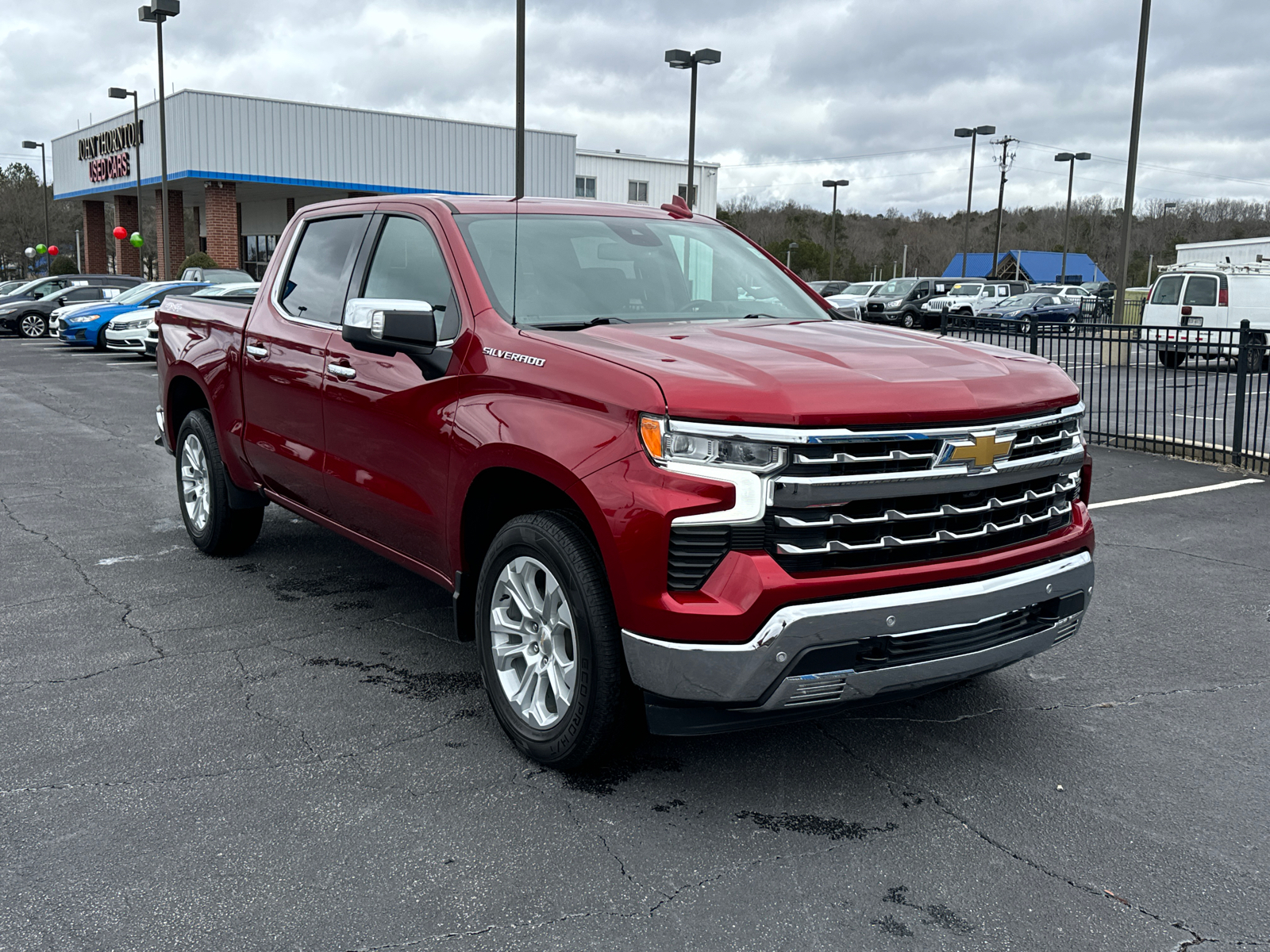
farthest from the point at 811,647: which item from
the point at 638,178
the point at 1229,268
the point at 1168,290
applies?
the point at 638,178

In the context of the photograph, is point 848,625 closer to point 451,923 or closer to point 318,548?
point 451,923

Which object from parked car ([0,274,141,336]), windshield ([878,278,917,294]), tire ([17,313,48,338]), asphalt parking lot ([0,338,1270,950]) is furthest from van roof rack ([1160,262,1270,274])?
tire ([17,313,48,338])

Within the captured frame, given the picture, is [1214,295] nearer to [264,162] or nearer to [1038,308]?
[1038,308]

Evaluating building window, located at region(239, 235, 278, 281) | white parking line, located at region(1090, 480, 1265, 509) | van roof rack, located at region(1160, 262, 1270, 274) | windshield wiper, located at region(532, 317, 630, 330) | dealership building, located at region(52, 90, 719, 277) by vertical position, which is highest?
dealership building, located at region(52, 90, 719, 277)

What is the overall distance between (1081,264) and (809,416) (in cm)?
8224

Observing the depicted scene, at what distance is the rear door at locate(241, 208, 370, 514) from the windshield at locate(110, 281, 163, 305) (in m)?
21.4

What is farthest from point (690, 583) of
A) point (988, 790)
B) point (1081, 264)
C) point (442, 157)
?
point (1081, 264)

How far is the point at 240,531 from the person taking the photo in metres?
6.50

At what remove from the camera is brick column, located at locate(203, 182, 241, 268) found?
3747cm

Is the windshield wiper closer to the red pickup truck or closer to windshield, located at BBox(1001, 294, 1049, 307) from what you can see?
the red pickup truck

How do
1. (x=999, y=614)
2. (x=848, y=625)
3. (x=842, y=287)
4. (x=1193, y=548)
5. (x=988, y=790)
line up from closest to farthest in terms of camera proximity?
1. (x=848, y=625)
2. (x=999, y=614)
3. (x=988, y=790)
4. (x=1193, y=548)
5. (x=842, y=287)

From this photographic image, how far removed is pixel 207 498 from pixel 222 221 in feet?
113

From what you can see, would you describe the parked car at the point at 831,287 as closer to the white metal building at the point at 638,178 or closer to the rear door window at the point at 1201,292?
the white metal building at the point at 638,178

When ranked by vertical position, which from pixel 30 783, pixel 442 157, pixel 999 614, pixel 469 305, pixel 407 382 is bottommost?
pixel 30 783
